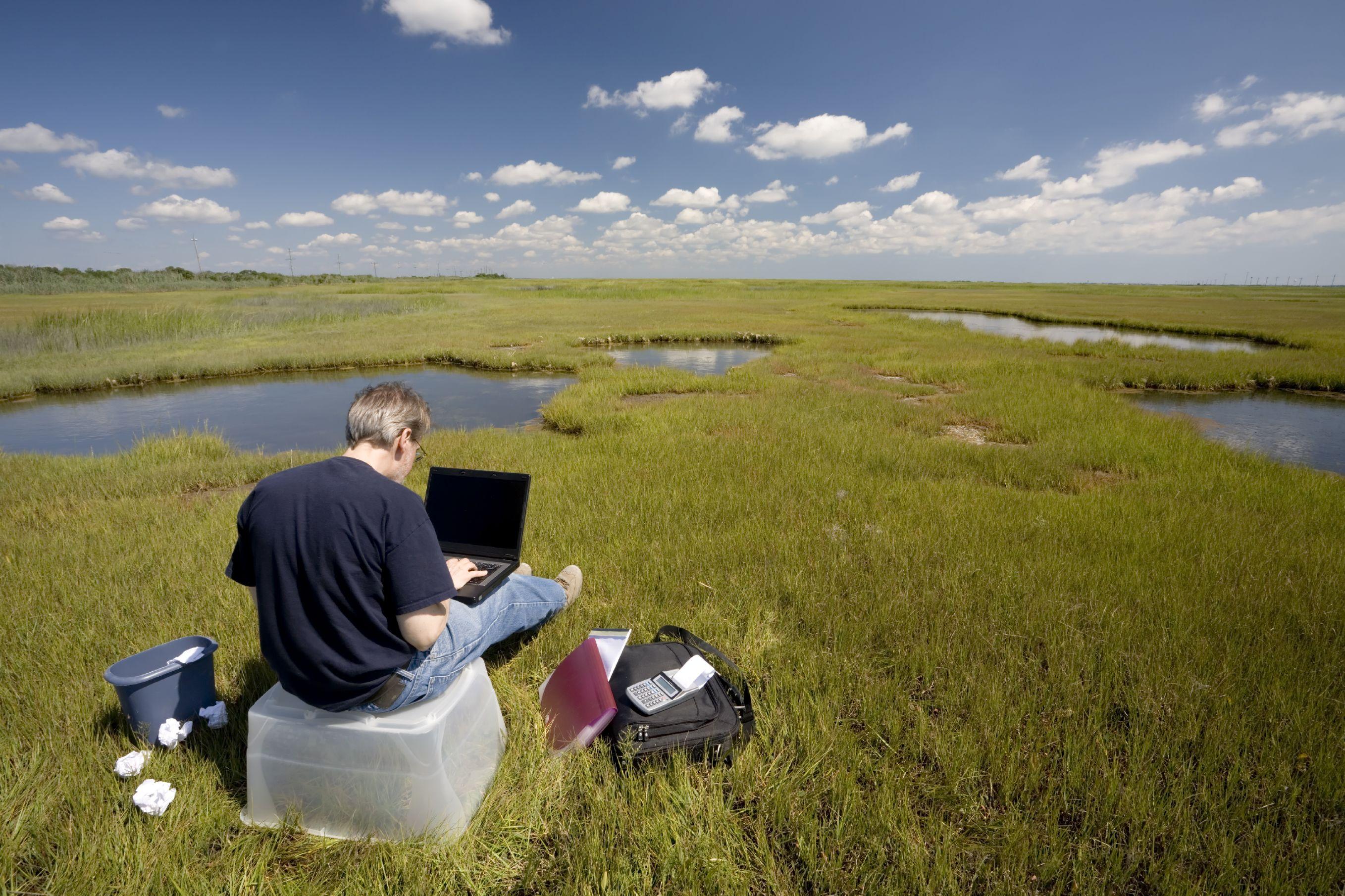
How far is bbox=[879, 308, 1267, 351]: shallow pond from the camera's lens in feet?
74.2

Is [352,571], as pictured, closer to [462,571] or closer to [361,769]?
[462,571]

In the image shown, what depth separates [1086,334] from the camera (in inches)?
1112

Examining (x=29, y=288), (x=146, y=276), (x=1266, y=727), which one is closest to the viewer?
(x=1266, y=727)

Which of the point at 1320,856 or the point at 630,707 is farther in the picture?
the point at 630,707

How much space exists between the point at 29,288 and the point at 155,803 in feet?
290

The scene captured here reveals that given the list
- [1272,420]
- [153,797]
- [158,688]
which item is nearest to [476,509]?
[158,688]

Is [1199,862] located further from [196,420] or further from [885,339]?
[885,339]

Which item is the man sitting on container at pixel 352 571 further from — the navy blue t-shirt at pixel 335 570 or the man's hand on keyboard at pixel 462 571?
the man's hand on keyboard at pixel 462 571

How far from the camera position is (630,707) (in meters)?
2.82

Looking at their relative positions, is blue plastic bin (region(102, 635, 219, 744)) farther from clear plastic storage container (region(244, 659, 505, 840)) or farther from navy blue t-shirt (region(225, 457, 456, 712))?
navy blue t-shirt (region(225, 457, 456, 712))

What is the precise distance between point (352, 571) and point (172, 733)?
1.64 metres

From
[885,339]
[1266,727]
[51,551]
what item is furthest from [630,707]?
[885,339]

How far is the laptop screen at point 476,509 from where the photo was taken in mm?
3404

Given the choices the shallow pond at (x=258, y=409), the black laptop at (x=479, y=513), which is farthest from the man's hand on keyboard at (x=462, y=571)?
the shallow pond at (x=258, y=409)
